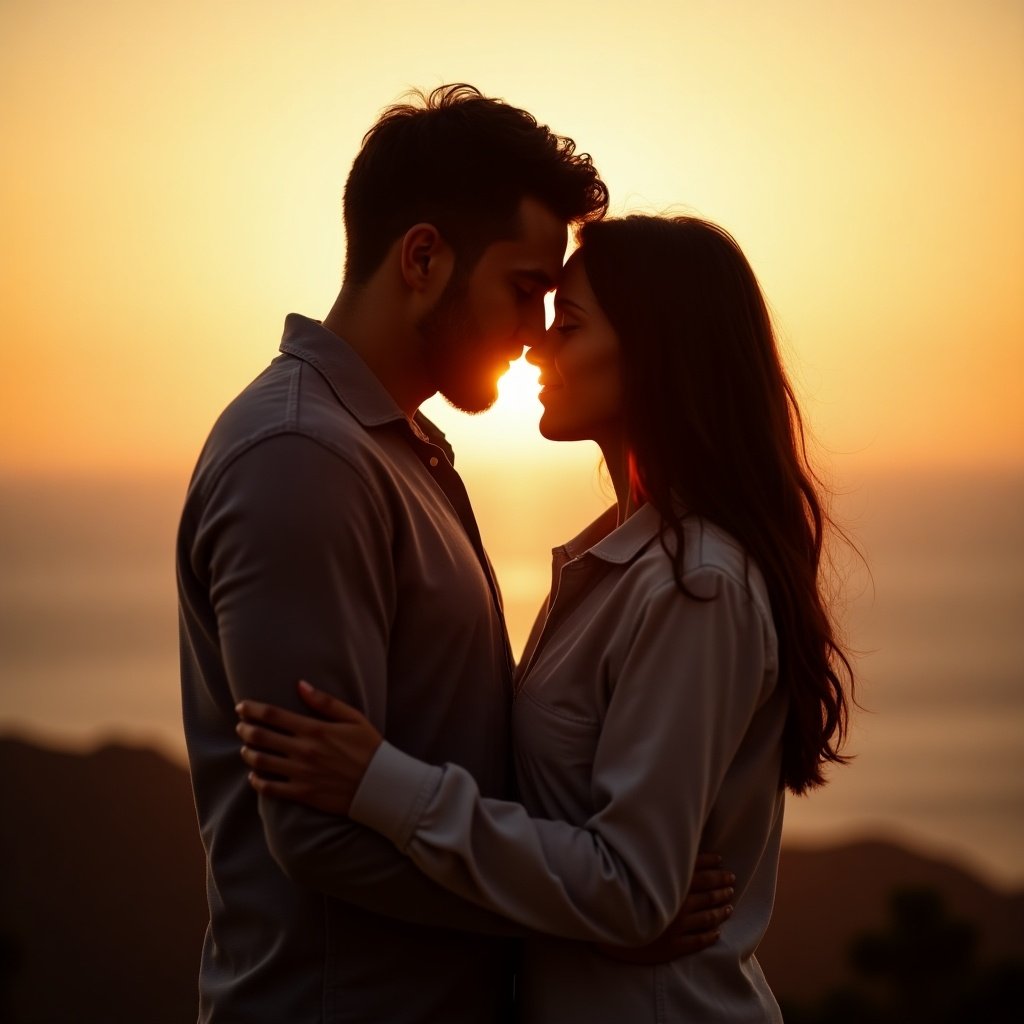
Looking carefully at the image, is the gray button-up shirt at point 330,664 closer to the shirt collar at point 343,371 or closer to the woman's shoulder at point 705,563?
the shirt collar at point 343,371

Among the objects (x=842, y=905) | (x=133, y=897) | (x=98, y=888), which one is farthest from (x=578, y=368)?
(x=842, y=905)

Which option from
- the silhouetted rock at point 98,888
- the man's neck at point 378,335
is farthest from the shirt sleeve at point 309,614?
the silhouetted rock at point 98,888

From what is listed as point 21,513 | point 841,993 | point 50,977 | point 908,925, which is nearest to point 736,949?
point 908,925

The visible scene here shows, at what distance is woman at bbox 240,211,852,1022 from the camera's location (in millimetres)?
1669

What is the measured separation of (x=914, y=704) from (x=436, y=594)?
2341cm

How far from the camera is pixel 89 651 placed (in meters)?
22.0

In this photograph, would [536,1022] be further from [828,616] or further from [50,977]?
[50,977]

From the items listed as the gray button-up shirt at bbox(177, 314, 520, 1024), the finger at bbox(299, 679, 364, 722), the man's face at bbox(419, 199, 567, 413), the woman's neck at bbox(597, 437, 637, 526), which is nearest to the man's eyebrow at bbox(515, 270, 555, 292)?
the man's face at bbox(419, 199, 567, 413)

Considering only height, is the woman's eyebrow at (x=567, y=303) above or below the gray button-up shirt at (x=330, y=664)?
above

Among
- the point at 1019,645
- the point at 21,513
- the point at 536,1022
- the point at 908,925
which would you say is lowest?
the point at 1019,645

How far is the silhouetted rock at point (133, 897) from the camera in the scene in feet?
30.5

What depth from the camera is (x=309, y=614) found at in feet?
5.30

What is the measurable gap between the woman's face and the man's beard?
0.14 metres

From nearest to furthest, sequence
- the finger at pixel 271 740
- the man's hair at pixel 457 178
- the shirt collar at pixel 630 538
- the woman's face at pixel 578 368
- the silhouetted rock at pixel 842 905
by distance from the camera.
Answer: the finger at pixel 271 740 → the shirt collar at pixel 630 538 → the woman's face at pixel 578 368 → the man's hair at pixel 457 178 → the silhouetted rock at pixel 842 905
